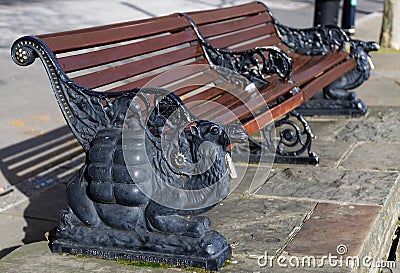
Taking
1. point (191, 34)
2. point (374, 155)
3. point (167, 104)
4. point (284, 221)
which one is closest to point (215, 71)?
point (191, 34)

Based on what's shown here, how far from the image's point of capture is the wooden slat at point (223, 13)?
6.02 metres

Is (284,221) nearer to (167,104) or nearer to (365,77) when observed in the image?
(167,104)

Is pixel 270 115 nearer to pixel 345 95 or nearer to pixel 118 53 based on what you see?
pixel 118 53

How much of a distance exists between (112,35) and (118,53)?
130 millimetres

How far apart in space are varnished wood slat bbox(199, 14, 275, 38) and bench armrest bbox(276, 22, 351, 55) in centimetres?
22

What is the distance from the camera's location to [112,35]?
4.73m

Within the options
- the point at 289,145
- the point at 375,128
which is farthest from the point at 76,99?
the point at 375,128

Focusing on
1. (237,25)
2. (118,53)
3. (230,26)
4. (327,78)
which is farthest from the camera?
(237,25)

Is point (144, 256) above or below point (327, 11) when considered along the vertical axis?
above

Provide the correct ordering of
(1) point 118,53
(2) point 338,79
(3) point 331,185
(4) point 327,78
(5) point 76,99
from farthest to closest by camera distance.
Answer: (2) point 338,79, (4) point 327,78, (3) point 331,185, (1) point 118,53, (5) point 76,99

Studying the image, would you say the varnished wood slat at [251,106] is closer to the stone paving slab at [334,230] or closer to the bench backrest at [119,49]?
the bench backrest at [119,49]

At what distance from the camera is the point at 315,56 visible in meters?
6.96

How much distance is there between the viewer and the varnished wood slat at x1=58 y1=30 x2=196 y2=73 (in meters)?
4.21

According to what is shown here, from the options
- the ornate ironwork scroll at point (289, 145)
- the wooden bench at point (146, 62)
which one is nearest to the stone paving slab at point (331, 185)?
the ornate ironwork scroll at point (289, 145)
